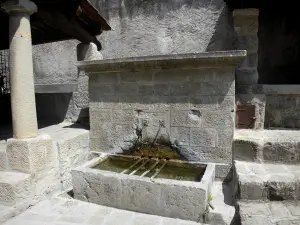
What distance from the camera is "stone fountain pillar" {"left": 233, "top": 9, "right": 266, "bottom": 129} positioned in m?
3.57

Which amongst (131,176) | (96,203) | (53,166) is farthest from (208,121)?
(53,166)

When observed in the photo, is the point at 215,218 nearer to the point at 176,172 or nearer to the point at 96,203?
the point at 176,172

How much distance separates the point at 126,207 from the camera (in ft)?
9.30

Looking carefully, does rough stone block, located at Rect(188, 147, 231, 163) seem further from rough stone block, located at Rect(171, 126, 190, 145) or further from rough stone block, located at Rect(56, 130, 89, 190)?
A: rough stone block, located at Rect(56, 130, 89, 190)

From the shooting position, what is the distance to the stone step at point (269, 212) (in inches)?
84.3

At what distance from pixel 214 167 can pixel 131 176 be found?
116cm

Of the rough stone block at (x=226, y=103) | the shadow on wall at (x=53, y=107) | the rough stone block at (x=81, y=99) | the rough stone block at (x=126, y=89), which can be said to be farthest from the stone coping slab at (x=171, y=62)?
the shadow on wall at (x=53, y=107)

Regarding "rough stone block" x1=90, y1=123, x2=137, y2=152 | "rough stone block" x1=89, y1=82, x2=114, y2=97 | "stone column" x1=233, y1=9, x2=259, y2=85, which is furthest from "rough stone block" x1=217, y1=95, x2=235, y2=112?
"rough stone block" x1=89, y1=82, x2=114, y2=97

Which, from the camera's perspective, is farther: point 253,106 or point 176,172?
point 253,106

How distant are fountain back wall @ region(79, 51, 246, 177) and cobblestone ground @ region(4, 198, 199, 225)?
3.73 ft

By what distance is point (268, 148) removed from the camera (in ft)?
9.64

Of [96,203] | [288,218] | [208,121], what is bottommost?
[96,203]

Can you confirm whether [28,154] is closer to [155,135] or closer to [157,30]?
[155,135]

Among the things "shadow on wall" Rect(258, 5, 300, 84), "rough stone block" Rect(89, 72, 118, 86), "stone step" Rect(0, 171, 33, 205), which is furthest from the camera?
"shadow on wall" Rect(258, 5, 300, 84)
